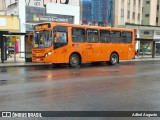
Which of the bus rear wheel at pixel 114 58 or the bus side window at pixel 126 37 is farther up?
the bus side window at pixel 126 37

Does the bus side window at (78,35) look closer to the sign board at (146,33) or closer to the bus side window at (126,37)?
the bus side window at (126,37)

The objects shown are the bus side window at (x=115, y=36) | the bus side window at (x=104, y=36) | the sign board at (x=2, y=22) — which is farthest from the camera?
the sign board at (x=2, y=22)

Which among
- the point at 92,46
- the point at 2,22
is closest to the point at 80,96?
the point at 92,46

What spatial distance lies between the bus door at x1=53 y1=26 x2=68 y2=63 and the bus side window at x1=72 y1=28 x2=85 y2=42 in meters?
0.78

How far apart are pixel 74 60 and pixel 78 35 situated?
183cm

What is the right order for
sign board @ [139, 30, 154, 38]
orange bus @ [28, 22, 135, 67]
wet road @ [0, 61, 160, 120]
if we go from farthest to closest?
sign board @ [139, 30, 154, 38] < orange bus @ [28, 22, 135, 67] < wet road @ [0, 61, 160, 120]

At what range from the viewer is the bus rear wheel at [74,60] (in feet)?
67.2

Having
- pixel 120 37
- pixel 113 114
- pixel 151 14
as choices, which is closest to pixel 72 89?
pixel 113 114

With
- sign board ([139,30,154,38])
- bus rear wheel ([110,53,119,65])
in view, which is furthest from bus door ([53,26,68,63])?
sign board ([139,30,154,38])

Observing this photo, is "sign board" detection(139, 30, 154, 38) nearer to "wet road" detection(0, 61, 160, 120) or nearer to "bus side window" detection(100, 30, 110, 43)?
"bus side window" detection(100, 30, 110, 43)

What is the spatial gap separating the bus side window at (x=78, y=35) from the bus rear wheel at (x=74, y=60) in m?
1.17

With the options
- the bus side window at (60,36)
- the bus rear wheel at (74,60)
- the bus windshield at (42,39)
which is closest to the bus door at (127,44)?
the bus rear wheel at (74,60)

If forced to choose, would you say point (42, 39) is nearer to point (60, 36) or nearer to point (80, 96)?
point (60, 36)

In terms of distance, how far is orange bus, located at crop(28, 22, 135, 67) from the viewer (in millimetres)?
19344
